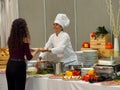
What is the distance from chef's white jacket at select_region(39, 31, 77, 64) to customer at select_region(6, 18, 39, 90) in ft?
1.76

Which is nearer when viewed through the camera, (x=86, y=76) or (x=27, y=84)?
(x=86, y=76)

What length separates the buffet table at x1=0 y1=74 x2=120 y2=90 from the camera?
109 inches

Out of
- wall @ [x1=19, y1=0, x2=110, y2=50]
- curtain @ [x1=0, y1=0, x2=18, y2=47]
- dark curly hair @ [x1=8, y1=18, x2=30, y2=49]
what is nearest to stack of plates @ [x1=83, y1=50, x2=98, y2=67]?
dark curly hair @ [x1=8, y1=18, x2=30, y2=49]

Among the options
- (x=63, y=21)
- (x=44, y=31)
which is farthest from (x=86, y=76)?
(x=44, y=31)

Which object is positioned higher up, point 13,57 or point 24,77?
point 13,57

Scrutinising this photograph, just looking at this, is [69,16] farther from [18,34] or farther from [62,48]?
[18,34]

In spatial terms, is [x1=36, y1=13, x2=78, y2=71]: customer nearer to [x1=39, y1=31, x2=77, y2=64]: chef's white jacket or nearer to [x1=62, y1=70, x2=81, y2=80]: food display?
[x1=39, y1=31, x2=77, y2=64]: chef's white jacket

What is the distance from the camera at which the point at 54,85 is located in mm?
3096

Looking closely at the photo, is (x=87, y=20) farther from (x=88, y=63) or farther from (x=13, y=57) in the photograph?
(x=13, y=57)

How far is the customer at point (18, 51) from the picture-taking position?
308 centimetres

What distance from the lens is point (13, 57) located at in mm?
3107

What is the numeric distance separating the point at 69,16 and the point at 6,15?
1.72 metres

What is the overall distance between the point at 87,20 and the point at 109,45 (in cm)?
86

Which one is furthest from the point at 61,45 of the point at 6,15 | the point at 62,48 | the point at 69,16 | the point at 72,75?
the point at 6,15
